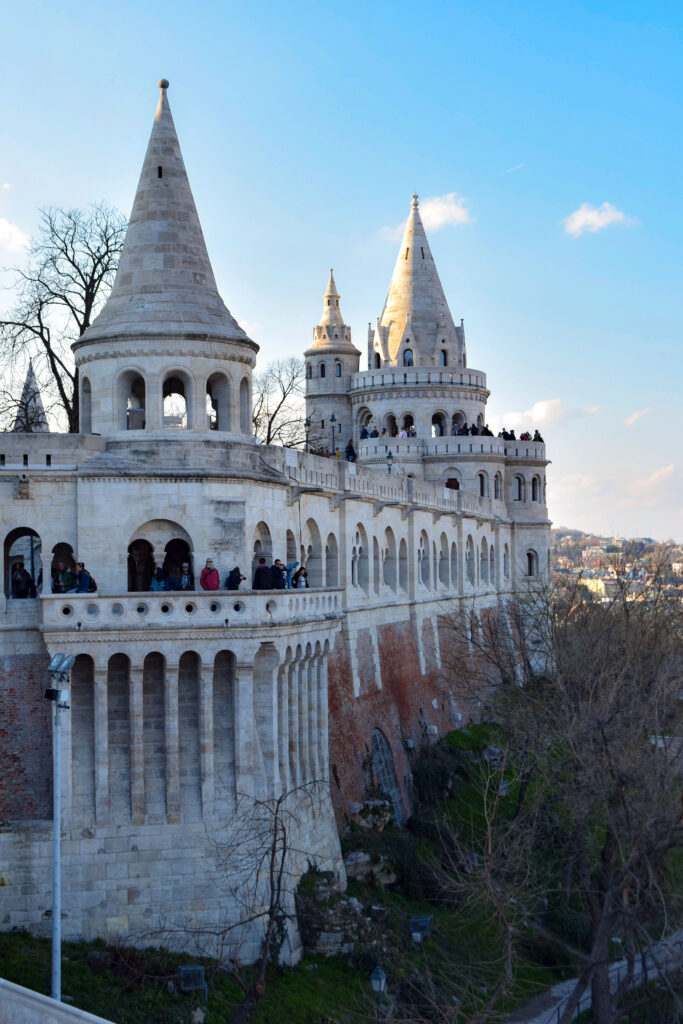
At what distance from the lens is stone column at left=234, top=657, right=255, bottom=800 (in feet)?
71.1

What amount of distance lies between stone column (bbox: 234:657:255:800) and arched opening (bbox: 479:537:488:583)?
27710 mm

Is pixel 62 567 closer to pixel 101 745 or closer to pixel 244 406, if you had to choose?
pixel 101 745

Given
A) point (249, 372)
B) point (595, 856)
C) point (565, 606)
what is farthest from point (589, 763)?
point (565, 606)

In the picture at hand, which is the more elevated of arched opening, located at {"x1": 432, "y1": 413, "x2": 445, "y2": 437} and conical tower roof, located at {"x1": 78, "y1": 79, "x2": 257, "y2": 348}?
arched opening, located at {"x1": 432, "y1": 413, "x2": 445, "y2": 437}

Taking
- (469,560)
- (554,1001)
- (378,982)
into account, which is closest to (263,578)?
(378,982)

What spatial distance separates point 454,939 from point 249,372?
11.6 metres

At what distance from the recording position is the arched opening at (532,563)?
55375mm

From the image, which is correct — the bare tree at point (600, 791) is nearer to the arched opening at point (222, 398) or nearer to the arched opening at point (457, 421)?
the arched opening at point (222, 398)

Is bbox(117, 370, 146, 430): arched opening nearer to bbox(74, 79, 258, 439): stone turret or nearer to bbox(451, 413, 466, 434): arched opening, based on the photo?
bbox(74, 79, 258, 439): stone turret

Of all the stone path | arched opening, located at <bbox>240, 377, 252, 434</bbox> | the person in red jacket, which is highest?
arched opening, located at <bbox>240, 377, 252, 434</bbox>

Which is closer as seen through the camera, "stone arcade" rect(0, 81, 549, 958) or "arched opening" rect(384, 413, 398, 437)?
"stone arcade" rect(0, 81, 549, 958)

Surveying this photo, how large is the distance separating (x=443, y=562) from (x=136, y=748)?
2282 cm

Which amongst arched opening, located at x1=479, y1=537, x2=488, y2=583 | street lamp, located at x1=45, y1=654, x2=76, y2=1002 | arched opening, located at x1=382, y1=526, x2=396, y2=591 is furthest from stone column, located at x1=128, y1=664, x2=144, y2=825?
arched opening, located at x1=479, y1=537, x2=488, y2=583

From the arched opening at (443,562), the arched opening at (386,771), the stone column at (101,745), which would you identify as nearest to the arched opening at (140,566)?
the stone column at (101,745)
